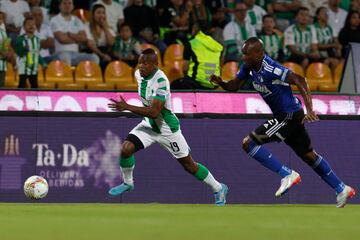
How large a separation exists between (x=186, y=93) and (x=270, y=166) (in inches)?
125

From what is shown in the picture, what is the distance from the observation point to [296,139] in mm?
13680

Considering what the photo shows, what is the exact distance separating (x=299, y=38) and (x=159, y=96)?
7.91m

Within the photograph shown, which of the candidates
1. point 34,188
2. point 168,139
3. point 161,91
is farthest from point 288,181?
point 34,188

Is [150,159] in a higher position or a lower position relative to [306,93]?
lower

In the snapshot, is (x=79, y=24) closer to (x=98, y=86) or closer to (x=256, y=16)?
(x=98, y=86)

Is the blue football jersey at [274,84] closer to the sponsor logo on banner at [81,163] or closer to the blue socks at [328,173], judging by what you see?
the blue socks at [328,173]

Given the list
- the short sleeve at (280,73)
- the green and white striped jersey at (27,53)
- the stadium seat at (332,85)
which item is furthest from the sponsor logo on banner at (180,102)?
the stadium seat at (332,85)

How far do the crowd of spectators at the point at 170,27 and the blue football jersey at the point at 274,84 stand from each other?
15.4 feet

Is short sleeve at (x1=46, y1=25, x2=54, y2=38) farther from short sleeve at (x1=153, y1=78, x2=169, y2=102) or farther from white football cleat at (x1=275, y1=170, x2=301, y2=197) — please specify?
white football cleat at (x1=275, y1=170, x2=301, y2=197)

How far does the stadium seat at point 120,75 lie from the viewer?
1908 cm

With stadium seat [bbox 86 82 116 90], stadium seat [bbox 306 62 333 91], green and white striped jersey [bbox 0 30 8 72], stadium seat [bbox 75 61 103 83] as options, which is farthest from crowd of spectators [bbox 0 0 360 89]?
stadium seat [bbox 86 82 116 90]

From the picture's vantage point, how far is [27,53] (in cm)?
1839
